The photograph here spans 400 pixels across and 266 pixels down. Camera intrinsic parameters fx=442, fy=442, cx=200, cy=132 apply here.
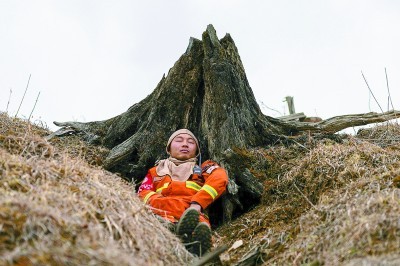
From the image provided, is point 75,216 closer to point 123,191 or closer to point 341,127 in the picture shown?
point 123,191

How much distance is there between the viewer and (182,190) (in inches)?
245

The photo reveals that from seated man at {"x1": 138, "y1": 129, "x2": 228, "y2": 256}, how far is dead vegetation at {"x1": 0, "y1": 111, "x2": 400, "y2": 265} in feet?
1.48

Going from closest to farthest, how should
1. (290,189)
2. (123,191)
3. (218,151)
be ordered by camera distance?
(123,191), (290,189), (218,151)

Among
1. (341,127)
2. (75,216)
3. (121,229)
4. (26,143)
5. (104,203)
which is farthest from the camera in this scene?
(341,127)

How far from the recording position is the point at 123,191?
4.91 m

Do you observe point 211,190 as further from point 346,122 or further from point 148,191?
point 346,122

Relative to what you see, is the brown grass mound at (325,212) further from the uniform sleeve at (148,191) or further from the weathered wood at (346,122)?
the uniform sleeve at (148,191)

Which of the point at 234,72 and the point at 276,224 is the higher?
the point at 234,72

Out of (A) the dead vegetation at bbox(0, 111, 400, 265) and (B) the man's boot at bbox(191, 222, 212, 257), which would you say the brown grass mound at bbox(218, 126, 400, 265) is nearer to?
(A) the dead vegetation at bbox(0, 111, 400, 265)

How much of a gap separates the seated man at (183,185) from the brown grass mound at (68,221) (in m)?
0.53

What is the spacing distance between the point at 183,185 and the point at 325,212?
8.06ft

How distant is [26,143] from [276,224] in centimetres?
316

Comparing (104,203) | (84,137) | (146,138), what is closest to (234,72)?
(146,138)

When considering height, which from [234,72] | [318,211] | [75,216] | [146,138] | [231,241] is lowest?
[231,241]
